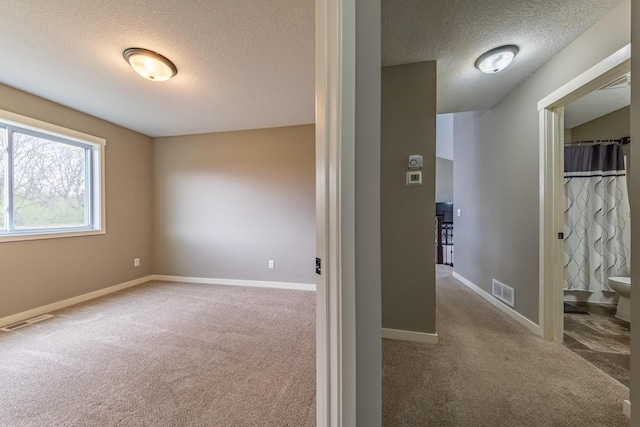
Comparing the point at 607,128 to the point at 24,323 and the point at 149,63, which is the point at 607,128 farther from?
the point at 24,323

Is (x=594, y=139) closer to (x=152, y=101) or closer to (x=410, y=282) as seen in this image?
(x=410, y=282)

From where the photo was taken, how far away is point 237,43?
1790mm

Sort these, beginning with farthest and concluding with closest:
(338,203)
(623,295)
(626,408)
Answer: (623,295) → (626,408) → (338,203)

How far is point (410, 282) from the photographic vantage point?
2045 millimetres

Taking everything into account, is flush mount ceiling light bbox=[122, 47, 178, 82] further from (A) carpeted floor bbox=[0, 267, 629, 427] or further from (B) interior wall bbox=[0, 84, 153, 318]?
(A) carpeted floor bbox=[0, 267, 629, 427]

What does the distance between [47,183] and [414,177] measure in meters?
3.84

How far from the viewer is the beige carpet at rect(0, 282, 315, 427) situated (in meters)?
1.32

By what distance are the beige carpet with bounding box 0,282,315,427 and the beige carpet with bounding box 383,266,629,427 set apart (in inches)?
23.7

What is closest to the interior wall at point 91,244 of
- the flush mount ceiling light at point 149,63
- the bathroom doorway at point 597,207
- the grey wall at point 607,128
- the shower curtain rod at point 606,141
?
the flush mount ceiling light at point 149,63

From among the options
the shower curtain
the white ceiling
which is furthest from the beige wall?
the white ceiling

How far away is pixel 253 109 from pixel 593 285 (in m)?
4.38

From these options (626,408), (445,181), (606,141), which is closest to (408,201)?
(626,408)

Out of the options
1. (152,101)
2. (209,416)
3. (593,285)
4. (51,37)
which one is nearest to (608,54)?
(593,285)

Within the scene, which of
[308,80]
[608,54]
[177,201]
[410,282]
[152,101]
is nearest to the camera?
[608,54]
